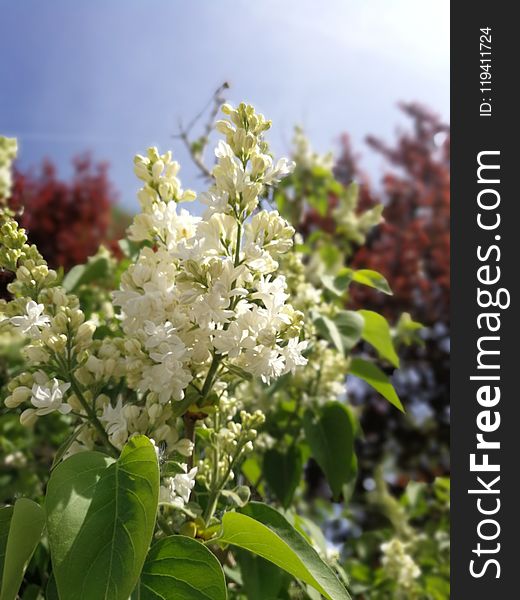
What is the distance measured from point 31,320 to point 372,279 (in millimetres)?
799

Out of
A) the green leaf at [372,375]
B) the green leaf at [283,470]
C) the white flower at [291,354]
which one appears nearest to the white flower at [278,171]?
the white flower at [291,354]

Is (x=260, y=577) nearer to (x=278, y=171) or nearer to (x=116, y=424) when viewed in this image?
(x=116, y=424)

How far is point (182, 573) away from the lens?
0.66 m

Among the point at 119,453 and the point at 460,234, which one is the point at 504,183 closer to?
the point at 460,234

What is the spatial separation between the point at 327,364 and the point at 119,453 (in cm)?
66

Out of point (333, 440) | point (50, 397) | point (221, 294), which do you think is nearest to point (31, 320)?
point (50, 397)

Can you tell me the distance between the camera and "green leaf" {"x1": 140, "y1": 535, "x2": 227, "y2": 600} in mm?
646

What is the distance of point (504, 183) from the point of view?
4.10ft

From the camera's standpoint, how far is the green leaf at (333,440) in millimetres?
1249

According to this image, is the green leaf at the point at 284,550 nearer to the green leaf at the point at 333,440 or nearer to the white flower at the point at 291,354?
the white flower at the point at 291,354

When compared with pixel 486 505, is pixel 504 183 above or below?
above

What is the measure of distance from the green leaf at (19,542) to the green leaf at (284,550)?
0.59ft

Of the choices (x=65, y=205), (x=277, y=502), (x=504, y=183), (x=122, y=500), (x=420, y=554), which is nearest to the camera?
(x=122, y=500)

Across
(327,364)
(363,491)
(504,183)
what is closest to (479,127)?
(504,183)
